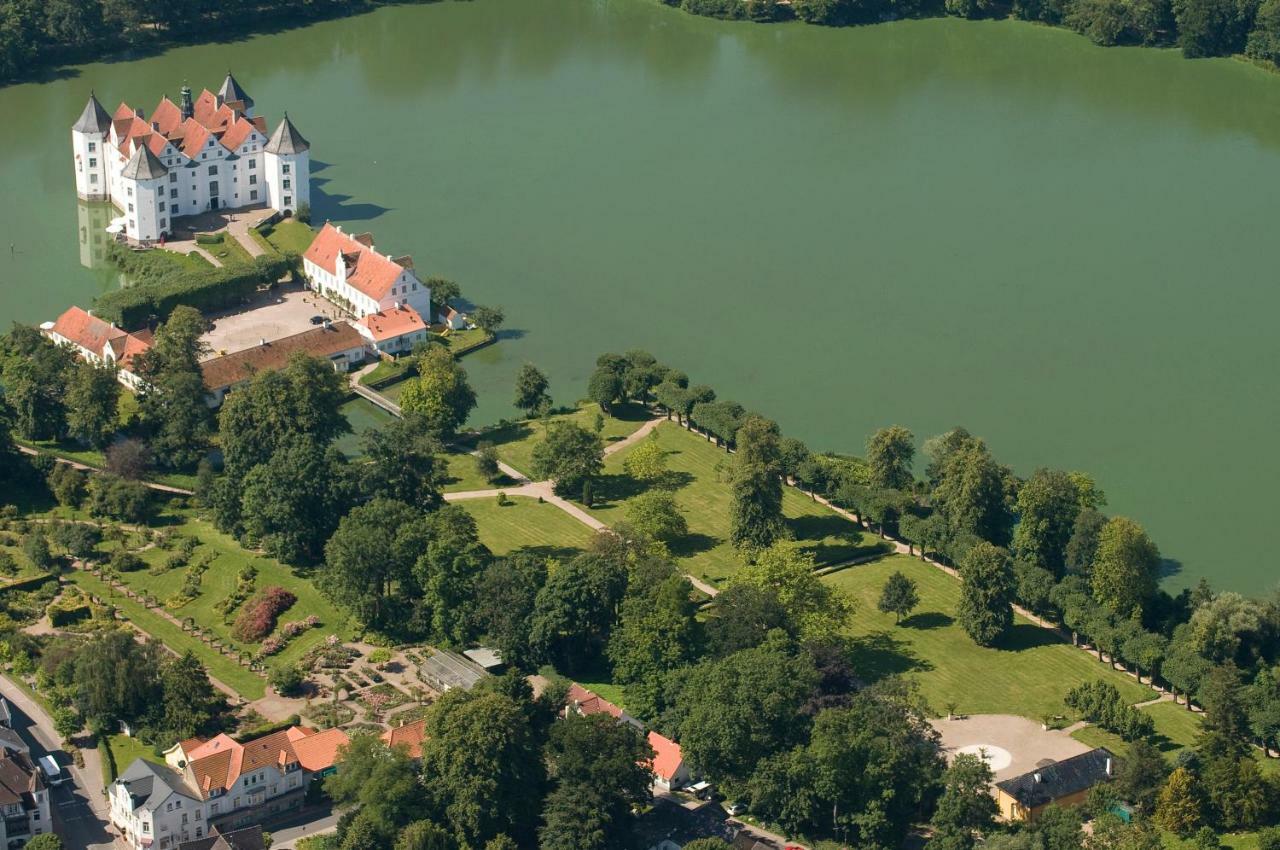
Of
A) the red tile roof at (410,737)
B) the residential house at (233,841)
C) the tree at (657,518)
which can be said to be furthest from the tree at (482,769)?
the tree at (657,518)

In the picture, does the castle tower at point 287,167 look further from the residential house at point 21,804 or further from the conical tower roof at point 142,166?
the residential house at point 21,804

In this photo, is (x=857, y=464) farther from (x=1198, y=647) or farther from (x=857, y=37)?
(x=857, y=37)

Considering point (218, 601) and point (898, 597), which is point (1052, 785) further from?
point (218, 601)

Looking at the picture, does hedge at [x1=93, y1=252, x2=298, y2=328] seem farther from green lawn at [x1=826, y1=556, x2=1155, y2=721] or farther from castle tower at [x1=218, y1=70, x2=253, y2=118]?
green lawn at [x1=826, y1=556, x2=1155, y2=721]

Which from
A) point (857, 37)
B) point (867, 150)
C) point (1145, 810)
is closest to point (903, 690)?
point (1145, 810)

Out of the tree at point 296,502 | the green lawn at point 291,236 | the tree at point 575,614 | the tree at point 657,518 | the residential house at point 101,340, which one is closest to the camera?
the tree at point 575,614

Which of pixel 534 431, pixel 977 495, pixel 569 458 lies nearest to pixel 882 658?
pixel 977 495

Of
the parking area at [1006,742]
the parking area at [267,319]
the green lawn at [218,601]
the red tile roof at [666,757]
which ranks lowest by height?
the green lawn at [218,601]
